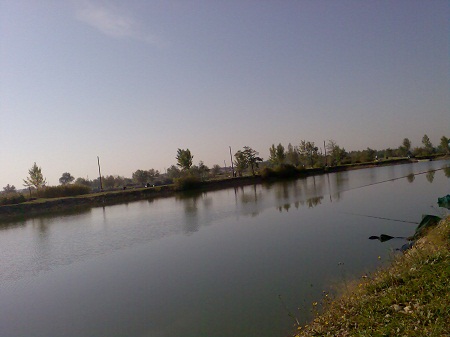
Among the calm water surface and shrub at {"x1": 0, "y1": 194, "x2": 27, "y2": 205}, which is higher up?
shrub at {"x1": 0, "y1": 194, "x2": 27, "y2": 205}

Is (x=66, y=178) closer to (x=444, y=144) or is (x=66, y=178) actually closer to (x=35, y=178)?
(x=35, y=178)

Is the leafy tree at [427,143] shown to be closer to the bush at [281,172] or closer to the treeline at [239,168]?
the treeline at [239,168]

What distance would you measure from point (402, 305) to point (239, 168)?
201 feet

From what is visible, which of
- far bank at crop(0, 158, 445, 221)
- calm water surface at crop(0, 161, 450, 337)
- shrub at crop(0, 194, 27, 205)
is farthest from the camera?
shrub at crop(0, 194, 27, 205)

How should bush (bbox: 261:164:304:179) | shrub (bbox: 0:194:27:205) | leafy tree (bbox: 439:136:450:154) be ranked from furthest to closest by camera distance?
leafy tree (bbox: 439:136:450:154), bush (bbox: 261:164:304:179), shrub (bbox: 0:194:27:205)

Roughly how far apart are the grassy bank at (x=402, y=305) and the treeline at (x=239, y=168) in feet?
155

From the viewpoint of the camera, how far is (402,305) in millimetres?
4918

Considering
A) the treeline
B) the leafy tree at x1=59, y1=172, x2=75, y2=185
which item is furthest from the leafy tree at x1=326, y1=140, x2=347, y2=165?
the leafy tree at x1=59, y1=172, x2=75, y2=185

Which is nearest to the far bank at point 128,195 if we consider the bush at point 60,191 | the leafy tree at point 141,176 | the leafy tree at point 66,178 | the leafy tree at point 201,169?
the bush at point 60,191

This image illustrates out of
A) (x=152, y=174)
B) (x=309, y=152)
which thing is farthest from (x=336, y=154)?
(x=152, y=174)

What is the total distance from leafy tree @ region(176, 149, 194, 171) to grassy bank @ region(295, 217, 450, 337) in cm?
5626

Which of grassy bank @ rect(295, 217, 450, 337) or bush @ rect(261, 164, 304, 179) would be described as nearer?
grassy bank @ rect(295, 217, 450, 337)

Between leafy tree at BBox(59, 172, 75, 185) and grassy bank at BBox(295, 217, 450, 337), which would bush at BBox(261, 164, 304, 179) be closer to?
grassy bank at BBox(295, 217, 450, 337)

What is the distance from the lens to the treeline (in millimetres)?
52156
